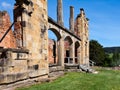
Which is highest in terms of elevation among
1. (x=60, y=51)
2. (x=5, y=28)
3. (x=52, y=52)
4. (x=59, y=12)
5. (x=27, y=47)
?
(x=59, y=12)

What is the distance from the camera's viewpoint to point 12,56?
9.79 metres

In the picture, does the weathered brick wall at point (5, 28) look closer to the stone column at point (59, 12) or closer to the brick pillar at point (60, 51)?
the brick pillar at point (60, 51)

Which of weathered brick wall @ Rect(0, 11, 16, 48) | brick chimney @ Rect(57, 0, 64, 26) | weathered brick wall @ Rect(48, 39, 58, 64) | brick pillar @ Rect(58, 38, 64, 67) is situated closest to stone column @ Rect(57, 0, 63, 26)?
brick chimney @ Rect(57, 0, 64, 26)

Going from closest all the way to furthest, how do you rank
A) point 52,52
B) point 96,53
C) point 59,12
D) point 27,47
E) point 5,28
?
point 27,47, point 5,28, point 59,12, point 52,52, point 96,53

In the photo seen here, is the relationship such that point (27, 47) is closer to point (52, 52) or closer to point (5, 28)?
point (5, 28)

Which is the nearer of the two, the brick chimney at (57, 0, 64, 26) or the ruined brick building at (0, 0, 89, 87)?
the ruined brick building at (0, 0, 89, 87)

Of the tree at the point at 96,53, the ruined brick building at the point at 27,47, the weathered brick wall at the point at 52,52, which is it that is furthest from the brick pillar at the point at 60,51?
the tree at the point at 96,53

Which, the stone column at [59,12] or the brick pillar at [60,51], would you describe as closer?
the brick pillar at [60,51]

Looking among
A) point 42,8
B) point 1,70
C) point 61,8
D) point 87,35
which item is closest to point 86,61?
point 87,35

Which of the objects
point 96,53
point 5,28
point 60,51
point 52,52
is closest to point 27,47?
point 5,28

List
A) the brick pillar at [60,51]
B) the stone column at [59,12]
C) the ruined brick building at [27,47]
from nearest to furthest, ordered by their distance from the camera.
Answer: the ruined brick building at [27,47]
the brick pillar at [60,51]
the stone column at [59,12]

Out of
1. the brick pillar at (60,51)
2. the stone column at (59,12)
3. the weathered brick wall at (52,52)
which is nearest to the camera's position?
the brick pillar at (60,51)

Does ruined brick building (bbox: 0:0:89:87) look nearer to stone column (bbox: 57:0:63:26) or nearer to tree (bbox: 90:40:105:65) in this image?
stone column (bbox: 57:0:63:26)

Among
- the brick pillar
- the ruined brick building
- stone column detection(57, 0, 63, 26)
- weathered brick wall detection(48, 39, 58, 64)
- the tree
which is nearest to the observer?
the ruined brick building
